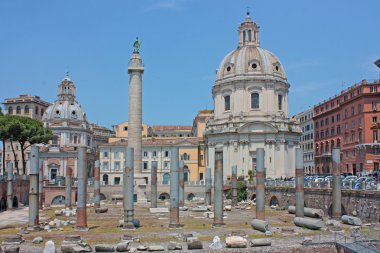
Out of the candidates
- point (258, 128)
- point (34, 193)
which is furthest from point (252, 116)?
point (34, 193)

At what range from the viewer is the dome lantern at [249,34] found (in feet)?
281

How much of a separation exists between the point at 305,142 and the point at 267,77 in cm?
3248

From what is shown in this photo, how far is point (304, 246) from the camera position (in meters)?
24.5

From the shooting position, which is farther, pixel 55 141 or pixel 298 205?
pixel 55 141

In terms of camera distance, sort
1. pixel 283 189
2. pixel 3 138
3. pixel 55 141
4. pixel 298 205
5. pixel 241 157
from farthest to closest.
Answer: pixel 55 141 → pixel 241 157 → pixel 3 138 → pixel 283 189 → pixel 298 205

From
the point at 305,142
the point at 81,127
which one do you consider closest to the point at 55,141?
the point at 81,127

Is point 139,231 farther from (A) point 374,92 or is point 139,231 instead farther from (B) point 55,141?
(B) point 55,141

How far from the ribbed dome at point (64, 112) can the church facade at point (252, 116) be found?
35.7 meters

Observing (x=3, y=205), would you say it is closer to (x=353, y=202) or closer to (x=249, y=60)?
(x=353, y=202)

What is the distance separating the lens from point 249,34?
282 feet

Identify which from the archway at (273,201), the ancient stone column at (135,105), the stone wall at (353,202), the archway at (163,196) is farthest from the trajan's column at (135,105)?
the stone wall at (353,202)

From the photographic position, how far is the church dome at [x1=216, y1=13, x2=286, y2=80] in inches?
3174

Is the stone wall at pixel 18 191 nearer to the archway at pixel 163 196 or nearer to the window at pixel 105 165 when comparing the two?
the archway at pixel 163 196

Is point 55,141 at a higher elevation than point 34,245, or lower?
higher
